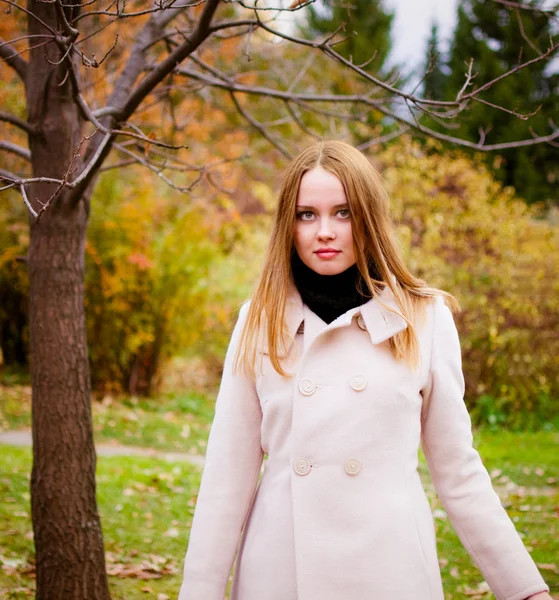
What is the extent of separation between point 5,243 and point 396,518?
9052 mm

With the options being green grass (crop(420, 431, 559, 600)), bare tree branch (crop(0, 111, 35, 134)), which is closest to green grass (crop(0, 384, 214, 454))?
green grass (crop(420, 431, 559, 600))

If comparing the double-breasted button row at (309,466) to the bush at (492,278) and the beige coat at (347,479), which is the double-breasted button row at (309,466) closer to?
the beige coat at (347,479)

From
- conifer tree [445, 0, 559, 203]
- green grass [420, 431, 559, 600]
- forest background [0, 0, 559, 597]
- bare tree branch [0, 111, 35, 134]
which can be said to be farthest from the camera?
conifer tree [445, 0, 559, 203]

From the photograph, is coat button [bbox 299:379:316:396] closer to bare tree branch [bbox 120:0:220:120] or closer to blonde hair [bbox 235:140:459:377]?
blonde hair [bbox 235:140:459:377]

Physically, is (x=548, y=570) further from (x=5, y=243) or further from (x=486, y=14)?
(x=486, y=14)

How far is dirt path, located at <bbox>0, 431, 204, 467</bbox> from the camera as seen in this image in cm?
699

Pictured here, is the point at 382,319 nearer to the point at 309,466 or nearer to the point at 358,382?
the point at 358,382

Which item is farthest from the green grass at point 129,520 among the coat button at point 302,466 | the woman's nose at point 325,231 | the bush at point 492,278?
the bush at point 492,278

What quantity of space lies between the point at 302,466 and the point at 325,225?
661 mm

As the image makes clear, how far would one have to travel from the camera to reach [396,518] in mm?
1778

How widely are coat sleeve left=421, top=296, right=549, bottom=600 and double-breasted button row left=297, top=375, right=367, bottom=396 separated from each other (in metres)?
0.20

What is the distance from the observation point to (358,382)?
186cm

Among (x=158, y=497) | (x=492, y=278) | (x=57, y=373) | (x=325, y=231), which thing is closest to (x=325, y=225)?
(x=325, y=231)

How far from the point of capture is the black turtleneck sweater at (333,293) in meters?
1.99
